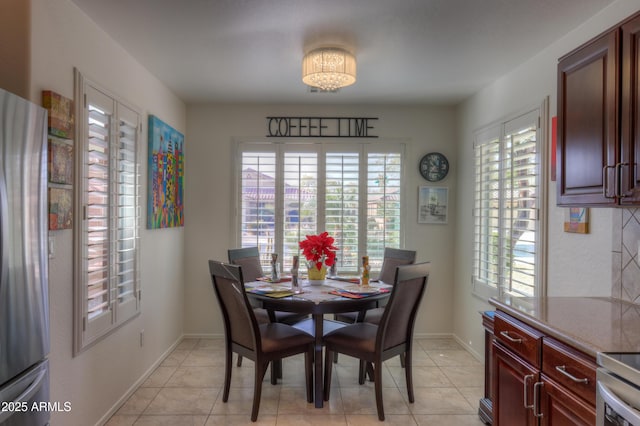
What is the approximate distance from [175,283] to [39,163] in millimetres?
2600

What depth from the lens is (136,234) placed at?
289cm

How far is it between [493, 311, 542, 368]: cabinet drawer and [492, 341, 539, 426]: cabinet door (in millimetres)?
36

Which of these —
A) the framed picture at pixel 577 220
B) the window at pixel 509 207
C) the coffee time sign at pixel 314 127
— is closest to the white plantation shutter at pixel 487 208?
the window at pixel 509 207

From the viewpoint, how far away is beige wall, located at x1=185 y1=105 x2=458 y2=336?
4.13 metres

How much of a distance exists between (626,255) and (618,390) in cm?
111

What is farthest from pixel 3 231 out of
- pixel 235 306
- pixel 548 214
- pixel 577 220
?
pixel 548 214

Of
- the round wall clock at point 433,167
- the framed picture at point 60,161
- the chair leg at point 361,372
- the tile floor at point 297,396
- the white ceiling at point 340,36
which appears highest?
the white ceiling at point 340,36

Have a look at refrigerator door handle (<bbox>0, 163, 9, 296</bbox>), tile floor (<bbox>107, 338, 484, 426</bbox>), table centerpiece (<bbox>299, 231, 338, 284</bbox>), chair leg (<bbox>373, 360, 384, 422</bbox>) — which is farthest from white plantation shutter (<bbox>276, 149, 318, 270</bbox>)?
refrigerator door handle (<bbox>0, 163, 9, 296</bbox>)

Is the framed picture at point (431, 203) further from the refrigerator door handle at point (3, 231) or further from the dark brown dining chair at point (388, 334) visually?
the refrigerator door handle at point (3, 231)

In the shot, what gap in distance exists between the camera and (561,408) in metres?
1.47

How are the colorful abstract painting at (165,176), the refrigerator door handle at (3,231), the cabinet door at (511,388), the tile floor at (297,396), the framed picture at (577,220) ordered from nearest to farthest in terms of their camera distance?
1. the refrigerator door handle at (3,231)
2. the cabinet door at (511,388)
3. the framed picture at (577,220)
4. the tile floor at (297,396)
5. the colorful abstract painting at (165,176)

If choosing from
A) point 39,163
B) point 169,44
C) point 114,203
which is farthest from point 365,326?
point 169,44

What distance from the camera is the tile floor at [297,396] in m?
2.54

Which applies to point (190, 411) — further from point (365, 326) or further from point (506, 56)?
point (506, 56)
